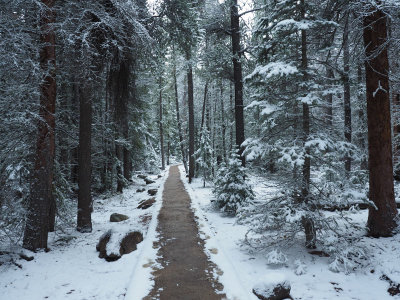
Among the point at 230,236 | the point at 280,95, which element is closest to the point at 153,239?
the point at 230,236

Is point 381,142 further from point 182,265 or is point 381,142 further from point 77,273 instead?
point 77,273

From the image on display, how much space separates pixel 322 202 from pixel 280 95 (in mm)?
2813

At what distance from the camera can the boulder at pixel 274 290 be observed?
14.5 feet

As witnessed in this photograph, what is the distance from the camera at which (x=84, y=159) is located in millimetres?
8703

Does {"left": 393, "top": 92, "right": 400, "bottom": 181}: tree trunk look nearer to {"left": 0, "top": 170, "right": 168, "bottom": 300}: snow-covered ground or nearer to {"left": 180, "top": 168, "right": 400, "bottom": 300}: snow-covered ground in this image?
{"left": 180, "top": 168, "right": 400, "bottom": 300}: snow-covered ground

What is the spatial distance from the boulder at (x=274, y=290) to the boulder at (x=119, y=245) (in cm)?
355

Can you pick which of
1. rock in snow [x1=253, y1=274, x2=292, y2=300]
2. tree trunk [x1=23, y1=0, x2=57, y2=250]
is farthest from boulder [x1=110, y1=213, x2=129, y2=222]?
rock in snow [x1=253, y1=274, x2=292, y2=300]

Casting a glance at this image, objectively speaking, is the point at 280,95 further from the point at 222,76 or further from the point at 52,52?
the point at 222,76

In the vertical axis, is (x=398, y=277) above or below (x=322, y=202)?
below

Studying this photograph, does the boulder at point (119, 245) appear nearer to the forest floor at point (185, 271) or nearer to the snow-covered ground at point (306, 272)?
the forest floor at point (185, 271)

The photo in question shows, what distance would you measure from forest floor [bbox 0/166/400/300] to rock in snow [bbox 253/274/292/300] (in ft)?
0.24

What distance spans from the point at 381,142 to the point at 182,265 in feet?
18.3

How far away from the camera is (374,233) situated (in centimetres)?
641

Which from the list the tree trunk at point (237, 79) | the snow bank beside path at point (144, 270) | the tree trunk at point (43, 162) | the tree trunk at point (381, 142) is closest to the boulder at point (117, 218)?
the snow bank beside path at point (144, 270)
